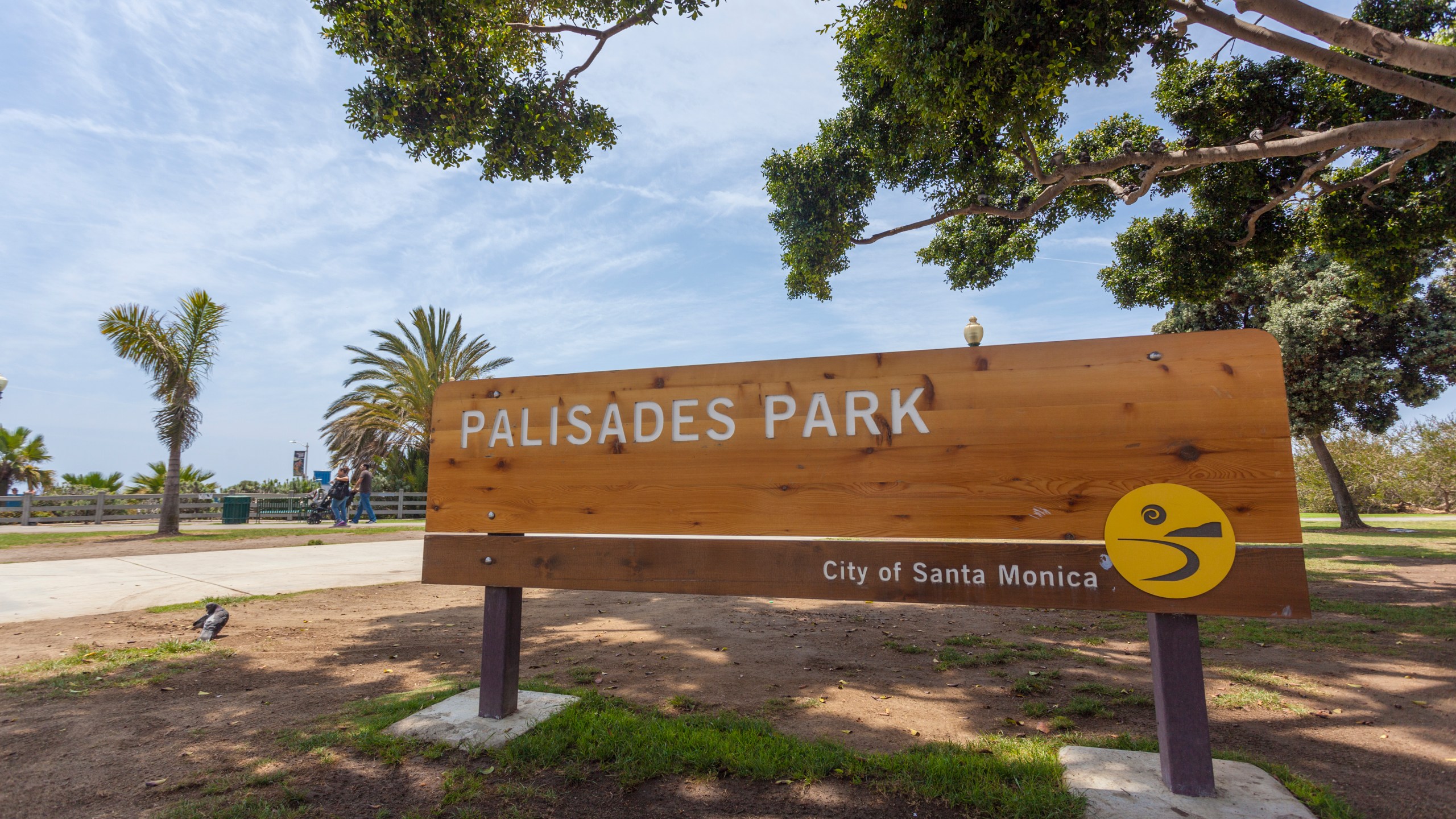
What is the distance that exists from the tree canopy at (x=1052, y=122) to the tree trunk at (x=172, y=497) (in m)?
12.7

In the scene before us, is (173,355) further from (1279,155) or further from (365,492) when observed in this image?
(1279,155)

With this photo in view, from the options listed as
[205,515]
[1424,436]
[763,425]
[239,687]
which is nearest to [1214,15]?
[763,425]

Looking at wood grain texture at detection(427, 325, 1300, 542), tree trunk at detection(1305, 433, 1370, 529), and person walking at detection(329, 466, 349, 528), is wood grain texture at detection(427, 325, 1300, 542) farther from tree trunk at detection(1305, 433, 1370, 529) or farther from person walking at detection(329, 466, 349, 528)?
tree trunk at detection(1305, 433, 1370, 529)

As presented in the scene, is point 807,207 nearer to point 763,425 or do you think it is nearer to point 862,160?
point 862,160

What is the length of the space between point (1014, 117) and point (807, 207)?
502 cm

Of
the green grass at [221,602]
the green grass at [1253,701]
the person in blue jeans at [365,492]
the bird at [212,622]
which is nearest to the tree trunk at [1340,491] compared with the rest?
the green grass at [1253,701]

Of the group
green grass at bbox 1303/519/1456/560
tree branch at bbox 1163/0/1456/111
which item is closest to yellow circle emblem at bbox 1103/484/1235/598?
tree branch at bbox 1163/0/1456/111

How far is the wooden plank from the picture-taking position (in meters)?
2.36

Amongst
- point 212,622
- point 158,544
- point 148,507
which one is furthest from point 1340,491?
point 148,507

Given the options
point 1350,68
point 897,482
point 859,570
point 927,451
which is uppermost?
point 1350,68

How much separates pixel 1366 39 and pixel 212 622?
33.2ft

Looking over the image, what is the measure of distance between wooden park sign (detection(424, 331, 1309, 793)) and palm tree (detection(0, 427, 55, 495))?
1313 inches

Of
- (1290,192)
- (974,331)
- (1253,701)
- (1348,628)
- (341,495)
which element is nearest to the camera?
(1253,701)

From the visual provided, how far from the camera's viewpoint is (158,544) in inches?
500
